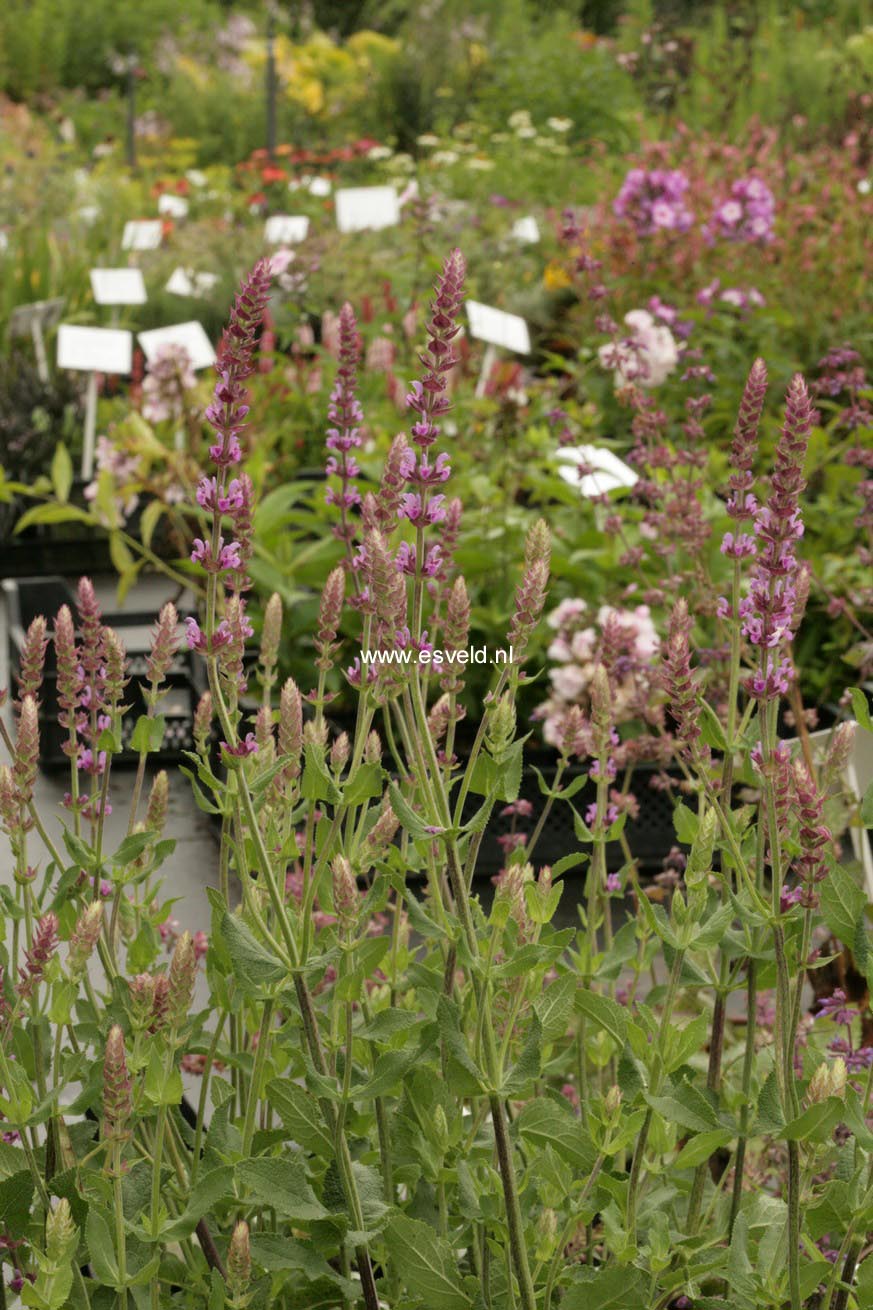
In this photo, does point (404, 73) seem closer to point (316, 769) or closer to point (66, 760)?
point (66, 760)

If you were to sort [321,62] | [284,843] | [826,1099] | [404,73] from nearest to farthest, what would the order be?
[826,1099]
[284,843]
[404,73]
[321,62]

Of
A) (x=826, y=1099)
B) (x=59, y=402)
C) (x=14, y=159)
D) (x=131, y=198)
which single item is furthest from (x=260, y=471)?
(x=14, y=159)

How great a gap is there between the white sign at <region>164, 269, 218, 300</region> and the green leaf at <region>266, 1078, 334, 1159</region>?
18.5 ft

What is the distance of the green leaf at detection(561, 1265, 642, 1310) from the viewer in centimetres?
140

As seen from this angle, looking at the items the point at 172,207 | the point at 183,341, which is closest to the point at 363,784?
the point at 183,341

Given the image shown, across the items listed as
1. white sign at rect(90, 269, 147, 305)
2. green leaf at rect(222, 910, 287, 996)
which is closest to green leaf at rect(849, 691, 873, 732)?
green leaf at rect(222, 910, 287, 996)

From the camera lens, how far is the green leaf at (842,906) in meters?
1.45

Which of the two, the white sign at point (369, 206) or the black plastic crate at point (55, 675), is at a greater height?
the white sign at point (369, 206)

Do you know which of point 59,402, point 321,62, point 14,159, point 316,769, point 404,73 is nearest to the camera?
point 316,769

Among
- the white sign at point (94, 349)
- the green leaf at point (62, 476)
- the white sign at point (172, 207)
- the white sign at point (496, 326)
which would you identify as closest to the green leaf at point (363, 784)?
the green leaf at point (62, 476)

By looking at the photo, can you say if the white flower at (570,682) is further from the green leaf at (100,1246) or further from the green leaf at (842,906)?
the green leaf at (100,1246)

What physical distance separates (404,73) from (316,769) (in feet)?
48.5

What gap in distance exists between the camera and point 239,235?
26.6ft

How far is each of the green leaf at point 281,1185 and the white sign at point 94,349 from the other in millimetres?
4057
